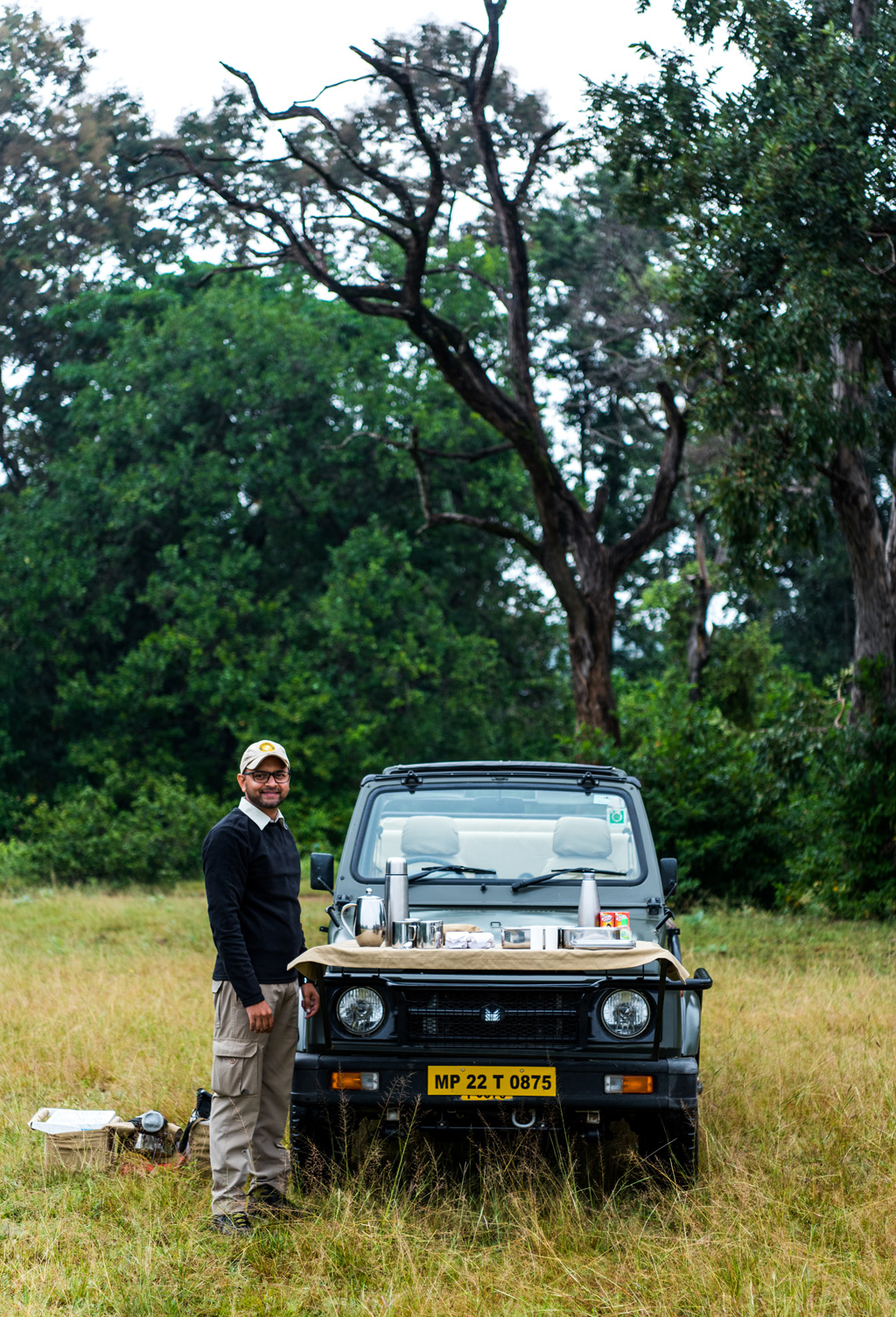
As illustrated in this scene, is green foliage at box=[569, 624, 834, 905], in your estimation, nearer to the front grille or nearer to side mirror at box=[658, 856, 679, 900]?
side mirror at box=[658, 856, 679, 900]

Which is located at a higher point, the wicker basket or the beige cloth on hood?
the beige cloth on hood

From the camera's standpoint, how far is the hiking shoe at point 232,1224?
15.8ft

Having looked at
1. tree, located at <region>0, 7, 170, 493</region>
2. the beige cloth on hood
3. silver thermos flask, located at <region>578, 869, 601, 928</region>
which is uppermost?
Answer: tree, located at <region>0, 7, 170, 493</region>

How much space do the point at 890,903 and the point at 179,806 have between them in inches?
529

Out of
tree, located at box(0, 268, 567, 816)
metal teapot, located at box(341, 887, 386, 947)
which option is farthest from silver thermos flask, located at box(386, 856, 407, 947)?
tree, located at box(0, 268, 567, 816)

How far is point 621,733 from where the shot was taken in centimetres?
2098

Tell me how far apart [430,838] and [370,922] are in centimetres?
87

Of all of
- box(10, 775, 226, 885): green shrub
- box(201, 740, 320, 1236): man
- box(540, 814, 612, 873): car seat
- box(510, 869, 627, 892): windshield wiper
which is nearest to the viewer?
box(201, 740, 320, 1236): man

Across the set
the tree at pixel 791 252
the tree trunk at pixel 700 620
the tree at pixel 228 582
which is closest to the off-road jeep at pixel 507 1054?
the tree at pixel 791 252

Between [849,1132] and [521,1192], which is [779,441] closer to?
[849,1132]

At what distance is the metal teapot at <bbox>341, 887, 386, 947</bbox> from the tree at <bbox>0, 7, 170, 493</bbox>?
25.4 meters

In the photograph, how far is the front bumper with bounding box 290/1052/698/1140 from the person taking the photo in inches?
199

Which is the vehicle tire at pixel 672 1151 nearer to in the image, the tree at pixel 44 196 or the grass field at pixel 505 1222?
the grass field at pixel 505 1222

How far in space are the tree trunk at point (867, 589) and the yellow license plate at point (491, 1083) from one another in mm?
11112
